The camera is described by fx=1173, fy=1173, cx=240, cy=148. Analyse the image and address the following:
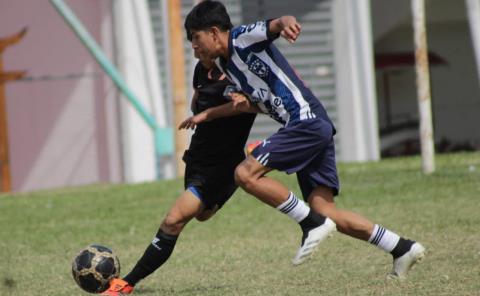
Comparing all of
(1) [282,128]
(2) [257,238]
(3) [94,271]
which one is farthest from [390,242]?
(2) [257,238]

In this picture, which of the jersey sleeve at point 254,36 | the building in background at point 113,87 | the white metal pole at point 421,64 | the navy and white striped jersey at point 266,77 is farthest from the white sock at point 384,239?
the building in background at point 113,87

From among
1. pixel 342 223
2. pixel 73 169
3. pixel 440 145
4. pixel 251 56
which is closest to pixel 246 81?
pixel 251 56

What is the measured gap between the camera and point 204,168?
768cm

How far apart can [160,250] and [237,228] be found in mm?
3818

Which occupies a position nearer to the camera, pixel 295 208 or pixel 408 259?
pixel 295 208

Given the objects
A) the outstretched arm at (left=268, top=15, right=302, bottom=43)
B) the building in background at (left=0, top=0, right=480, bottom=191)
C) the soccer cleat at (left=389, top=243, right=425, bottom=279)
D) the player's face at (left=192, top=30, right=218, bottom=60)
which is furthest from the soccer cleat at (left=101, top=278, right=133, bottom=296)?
the building in background at (left=0, top=0, right=480, bottom=191)

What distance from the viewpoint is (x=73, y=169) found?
19.6 m

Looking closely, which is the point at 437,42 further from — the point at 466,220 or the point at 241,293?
the point at 241,293

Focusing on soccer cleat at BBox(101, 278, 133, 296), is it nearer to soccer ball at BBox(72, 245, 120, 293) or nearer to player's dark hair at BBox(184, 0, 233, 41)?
soccer ball at BBox(72, 245, 120, 293)

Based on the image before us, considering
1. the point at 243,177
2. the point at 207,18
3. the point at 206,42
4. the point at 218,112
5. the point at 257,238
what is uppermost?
the point at 207,18

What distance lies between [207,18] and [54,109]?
1283 cm

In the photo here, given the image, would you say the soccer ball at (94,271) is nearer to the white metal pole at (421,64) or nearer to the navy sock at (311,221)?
the navy sock at (311,221)

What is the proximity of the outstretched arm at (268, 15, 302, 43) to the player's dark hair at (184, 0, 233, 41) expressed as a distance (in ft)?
1.21

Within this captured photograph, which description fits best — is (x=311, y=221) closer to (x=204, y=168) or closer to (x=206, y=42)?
(x=204, y=168)
